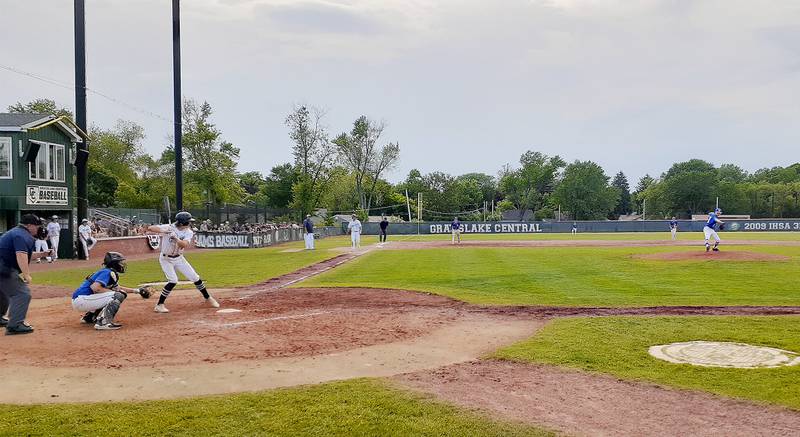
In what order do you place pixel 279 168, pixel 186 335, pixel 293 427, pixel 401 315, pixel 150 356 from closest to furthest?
pixel 293 427
pixel 150 356
pixel 186 335
pixel 401 315
pixel 279 168

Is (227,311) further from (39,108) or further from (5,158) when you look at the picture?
(39,108)

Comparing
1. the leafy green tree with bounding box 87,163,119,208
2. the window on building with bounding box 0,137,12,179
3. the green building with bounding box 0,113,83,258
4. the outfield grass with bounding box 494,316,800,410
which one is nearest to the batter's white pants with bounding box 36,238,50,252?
the green building with bounding box 0,113,83,258

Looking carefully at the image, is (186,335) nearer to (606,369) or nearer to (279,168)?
(606,369)

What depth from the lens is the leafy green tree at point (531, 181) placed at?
120 meters

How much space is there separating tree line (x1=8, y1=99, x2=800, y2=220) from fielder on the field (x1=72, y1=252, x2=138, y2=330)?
1347 inches

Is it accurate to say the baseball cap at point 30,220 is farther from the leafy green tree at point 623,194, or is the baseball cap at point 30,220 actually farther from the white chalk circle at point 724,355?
the leafy green tree at point 623,194

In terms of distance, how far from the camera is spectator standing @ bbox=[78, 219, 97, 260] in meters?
26.9

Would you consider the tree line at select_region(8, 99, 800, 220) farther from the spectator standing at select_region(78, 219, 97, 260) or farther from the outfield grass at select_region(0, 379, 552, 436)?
the outfield grass at select_region(0, 379, 552, 436)

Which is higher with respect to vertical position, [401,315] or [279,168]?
[279,168]

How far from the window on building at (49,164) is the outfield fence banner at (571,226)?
39692 millimetres

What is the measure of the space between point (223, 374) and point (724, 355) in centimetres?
628

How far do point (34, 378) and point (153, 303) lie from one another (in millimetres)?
6239

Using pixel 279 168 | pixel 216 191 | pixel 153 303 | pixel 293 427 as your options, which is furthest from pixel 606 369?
pixel 279 168

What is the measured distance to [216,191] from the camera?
197ft
